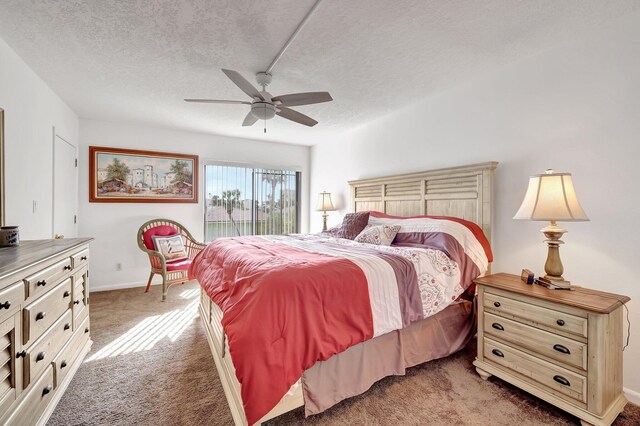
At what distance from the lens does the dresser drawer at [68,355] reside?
1.69 metres

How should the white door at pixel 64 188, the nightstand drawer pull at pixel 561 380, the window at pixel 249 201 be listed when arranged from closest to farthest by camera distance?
the nightstand drawer pull at pixel 561 380, the white door at pixel 64 188, the window at pixel 249 201

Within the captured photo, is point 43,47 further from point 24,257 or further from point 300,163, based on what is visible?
point 300,163

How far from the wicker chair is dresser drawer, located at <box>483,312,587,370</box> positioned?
3.49m

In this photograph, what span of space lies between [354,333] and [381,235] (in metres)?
1.30

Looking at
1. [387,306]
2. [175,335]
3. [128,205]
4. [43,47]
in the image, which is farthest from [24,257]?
[128,205]

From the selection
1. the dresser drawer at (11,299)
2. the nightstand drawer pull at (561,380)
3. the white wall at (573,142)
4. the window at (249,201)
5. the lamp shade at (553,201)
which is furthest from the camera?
the window at (249,201)

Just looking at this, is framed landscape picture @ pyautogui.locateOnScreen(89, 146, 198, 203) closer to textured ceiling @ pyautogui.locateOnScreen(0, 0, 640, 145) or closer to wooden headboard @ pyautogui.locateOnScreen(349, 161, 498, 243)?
textured ceiling @ pyautogui.locateOnScreen(0, 0, 640, 145)

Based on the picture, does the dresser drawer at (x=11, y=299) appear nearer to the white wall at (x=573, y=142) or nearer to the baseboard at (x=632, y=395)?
the white wall at (x=573, y=142)

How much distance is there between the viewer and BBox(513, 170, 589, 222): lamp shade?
1765mm

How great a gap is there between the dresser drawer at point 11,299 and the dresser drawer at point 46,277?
7 cm

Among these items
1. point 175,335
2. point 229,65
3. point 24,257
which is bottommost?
point 175,335

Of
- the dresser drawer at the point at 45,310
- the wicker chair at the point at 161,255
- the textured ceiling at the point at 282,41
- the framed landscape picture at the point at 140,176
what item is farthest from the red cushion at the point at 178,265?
the textured ceiling at the point at 282,41

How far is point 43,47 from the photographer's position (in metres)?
2.24

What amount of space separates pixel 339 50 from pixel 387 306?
203cm
